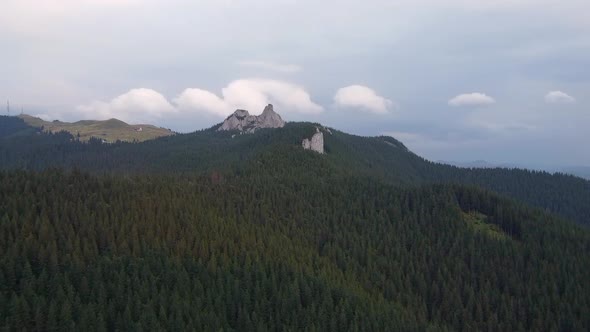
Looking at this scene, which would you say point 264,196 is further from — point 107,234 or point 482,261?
point 482,261

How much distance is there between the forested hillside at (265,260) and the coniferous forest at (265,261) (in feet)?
1.57

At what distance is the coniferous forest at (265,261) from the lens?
92.3 metres

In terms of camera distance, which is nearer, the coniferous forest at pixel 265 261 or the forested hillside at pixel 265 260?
the coniferous forest at pixel 265 261

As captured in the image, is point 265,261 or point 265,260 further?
point 265,260

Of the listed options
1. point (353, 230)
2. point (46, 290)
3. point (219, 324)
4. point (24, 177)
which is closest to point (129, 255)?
point (46, 290)

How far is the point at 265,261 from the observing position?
123438 mm

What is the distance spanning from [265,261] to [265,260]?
70cm

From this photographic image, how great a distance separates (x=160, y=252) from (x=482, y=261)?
115 m

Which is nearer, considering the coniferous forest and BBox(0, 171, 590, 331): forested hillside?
the coniferous forest

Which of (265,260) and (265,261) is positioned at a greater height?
(265,260)

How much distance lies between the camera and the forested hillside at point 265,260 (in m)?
92.5

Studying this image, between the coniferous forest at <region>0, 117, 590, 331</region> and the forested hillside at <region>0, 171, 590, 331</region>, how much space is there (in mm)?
478

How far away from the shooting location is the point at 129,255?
361 feet

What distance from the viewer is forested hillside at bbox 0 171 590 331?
92.5 metres
